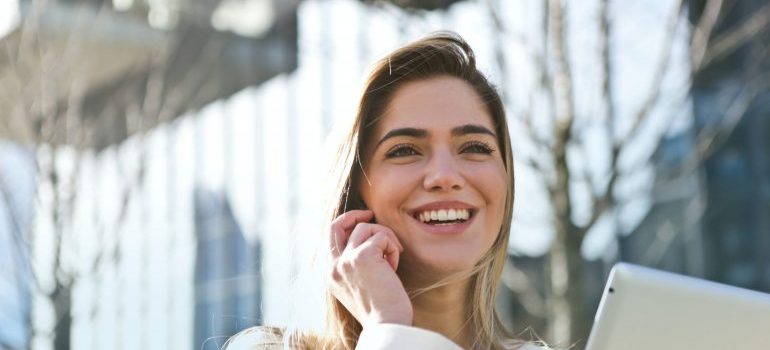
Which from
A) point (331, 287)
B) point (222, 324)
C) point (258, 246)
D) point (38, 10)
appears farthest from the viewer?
point (222, 324)

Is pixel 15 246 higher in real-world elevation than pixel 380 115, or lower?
lower

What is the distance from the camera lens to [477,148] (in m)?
2.55

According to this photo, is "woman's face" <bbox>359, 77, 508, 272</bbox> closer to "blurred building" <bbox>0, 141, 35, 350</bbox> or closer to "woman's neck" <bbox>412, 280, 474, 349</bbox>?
"woman's neck" <bbox>412, 280, 474, 349</bbox>

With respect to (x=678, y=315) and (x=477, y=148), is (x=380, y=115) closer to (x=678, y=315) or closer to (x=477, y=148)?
(x=477, y=148)

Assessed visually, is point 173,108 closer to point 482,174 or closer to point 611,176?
point 611,176

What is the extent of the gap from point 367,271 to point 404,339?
0.78 ft

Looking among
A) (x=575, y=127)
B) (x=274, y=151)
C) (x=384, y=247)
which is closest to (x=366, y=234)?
(x=384, y=247)

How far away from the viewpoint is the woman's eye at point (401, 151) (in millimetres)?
2510

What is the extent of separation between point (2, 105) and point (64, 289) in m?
1.88

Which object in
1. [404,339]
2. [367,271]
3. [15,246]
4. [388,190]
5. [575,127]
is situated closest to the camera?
[404,339]

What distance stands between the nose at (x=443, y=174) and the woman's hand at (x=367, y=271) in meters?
0.13

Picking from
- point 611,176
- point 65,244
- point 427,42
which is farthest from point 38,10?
point 427,42

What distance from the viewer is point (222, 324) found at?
19.1 metres

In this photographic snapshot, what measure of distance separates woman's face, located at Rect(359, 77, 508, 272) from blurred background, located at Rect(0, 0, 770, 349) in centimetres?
20
